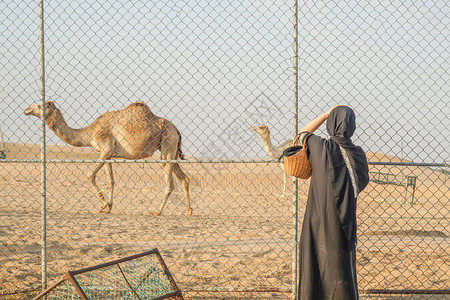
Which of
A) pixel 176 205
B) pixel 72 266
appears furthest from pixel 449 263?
pixel 176 205

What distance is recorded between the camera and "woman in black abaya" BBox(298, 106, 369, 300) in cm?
345

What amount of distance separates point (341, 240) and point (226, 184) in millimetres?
20710

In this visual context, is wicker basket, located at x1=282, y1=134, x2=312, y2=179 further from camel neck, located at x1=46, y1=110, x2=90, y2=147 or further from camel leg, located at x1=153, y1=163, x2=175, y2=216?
camel neck, located at x1=46, y1=110, x2=90, y2=147

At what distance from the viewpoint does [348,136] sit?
349 cm

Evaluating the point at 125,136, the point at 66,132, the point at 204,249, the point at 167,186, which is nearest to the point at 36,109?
the point at 66,132

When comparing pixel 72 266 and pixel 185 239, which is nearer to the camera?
pixel 72 266

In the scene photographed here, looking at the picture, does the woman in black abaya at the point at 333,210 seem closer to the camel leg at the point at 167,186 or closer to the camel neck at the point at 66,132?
the camel leg at the point at 167,186

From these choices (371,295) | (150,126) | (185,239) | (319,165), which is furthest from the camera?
(150,126)

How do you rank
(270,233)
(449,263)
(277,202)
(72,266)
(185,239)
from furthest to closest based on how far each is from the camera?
(277,202) → (270,233) → (185,239) → (449,263) → (72,266)

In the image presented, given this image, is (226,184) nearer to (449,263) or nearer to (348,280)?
(449,263)

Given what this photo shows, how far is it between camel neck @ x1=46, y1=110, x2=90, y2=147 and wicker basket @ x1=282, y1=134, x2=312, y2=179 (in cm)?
877

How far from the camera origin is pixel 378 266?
6.29 meters

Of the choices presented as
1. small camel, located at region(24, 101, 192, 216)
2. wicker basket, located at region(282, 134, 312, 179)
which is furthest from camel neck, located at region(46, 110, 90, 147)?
wicker basket, located at region(282, 134, 312, 179)

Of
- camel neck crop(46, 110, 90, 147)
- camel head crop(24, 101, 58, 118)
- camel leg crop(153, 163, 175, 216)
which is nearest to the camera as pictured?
camel head crop(24, 101, 58, 118)
